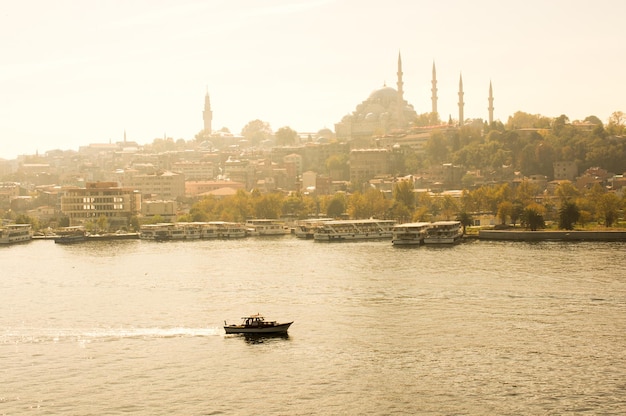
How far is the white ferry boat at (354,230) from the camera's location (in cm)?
5703

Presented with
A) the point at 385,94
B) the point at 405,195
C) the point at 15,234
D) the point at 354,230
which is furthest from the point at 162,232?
the point at 385,94

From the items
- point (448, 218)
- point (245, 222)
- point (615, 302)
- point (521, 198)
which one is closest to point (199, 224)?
point (245, 222)

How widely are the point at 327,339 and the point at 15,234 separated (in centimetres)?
4391

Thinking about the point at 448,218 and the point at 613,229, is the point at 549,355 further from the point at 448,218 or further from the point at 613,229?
the point at 448,218

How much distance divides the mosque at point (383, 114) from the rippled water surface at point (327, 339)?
262ft

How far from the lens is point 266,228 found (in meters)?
64.3

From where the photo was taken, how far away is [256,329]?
25844 mm

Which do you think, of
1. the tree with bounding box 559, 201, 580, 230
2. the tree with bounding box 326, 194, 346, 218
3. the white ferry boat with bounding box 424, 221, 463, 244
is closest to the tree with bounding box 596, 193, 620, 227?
the tree with bounding box 559, 201, 580, 230

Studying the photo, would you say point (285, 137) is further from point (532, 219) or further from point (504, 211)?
point (532, 219)

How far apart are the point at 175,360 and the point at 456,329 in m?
7.20

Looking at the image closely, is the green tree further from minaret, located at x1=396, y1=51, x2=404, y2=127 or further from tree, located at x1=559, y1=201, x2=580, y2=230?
minaret, located at x1=396, y1=51, x2=404, y2=127

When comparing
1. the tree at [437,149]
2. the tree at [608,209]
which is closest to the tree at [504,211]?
the tree at [608,209]

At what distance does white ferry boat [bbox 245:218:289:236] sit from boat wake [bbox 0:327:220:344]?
3725 cm

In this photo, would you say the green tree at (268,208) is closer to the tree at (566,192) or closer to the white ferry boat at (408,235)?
the tree at (566,192)
